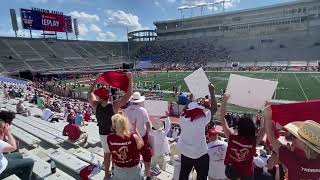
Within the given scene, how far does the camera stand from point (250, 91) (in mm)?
4285

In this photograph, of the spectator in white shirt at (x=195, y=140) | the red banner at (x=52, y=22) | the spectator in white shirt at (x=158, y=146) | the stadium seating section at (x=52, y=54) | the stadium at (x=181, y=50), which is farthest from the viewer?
the red banner at (x=52, y=22)

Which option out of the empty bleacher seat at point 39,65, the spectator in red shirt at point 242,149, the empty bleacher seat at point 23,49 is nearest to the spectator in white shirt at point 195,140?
the spectator in red shirt at point 242,149

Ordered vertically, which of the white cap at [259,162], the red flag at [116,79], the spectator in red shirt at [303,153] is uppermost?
the red flag at [116,79]

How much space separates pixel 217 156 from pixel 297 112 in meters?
1.22

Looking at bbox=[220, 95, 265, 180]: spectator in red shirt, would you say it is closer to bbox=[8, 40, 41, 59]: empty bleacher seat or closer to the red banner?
bbox=[8, 40, 41, 59]: empty bleacher seat

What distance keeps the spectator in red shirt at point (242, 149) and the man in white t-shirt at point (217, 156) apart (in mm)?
426

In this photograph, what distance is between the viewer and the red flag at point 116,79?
176 inches

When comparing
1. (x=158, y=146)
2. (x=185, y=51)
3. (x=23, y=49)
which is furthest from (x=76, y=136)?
(x=185, y=51)

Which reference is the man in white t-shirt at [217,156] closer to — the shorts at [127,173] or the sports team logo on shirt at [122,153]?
the shorts at [127,173]

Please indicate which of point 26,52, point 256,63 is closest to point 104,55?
point 26,52

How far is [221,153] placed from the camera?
410cm

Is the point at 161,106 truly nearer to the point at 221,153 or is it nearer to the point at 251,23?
the point at 221,153

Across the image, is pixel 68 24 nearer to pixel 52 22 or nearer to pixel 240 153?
pixel 52 22

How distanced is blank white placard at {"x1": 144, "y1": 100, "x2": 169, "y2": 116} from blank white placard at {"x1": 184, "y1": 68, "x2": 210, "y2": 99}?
388cm
